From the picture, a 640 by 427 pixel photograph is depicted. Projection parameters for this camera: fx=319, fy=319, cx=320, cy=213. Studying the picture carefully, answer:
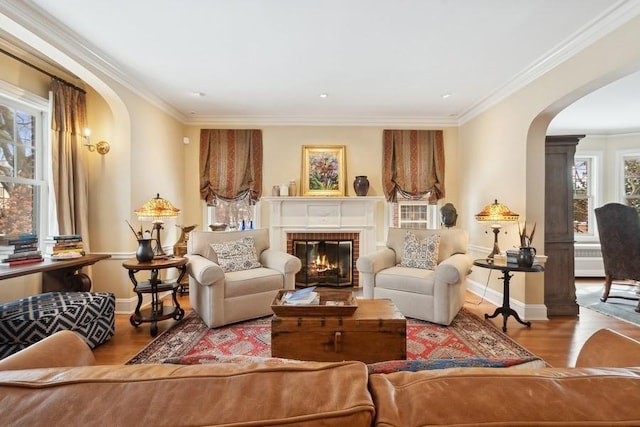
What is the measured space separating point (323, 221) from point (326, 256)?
1.80ft

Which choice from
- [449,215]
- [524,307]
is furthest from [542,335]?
[449,215]

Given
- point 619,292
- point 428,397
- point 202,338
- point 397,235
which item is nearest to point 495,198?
point 397,235

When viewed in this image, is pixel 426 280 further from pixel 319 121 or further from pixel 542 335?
pixel 319 121

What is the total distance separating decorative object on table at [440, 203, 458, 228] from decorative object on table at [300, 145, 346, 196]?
164cm

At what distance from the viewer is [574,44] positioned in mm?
2750

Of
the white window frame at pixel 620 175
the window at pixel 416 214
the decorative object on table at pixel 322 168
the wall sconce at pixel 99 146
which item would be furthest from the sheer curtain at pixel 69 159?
the white window frame at pixel 620 175

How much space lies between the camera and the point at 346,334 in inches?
86.0

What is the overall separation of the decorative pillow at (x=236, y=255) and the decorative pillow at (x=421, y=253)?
68.6 inches

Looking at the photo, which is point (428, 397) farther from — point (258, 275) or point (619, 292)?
point (619, 292)

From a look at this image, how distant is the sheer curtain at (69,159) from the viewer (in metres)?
3.21

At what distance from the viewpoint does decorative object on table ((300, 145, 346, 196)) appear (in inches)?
198

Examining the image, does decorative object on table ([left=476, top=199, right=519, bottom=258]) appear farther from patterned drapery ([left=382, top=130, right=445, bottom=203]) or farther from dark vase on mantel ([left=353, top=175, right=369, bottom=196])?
dark vase on mantel ([left=353, top=175, right=369, bottom=196])

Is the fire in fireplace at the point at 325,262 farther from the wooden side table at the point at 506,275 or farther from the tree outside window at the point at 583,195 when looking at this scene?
the tree outside window at the point at 583,195

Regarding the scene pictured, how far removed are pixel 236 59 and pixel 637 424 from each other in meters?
3.45
